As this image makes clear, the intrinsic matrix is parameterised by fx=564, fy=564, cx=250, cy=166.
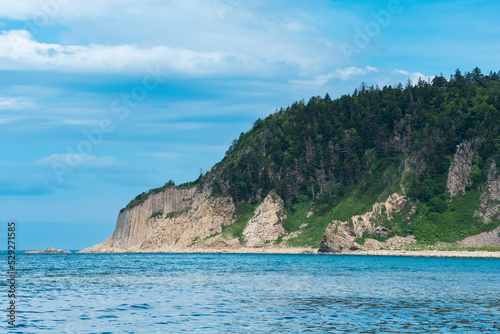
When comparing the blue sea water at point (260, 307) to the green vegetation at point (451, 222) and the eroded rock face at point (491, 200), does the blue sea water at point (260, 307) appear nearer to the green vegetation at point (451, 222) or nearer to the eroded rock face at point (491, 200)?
the green vegetation at point (451, 222)

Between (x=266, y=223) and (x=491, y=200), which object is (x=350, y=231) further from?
(x=266, y=223)

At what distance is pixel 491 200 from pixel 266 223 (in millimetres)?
72033

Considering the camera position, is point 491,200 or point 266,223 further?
point 266,223

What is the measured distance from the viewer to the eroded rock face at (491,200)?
497 feet

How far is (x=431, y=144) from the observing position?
182 metres

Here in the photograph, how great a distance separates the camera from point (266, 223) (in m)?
192

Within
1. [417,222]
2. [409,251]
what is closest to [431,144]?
[417,222]

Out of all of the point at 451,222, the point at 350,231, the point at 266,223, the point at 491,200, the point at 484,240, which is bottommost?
the point at 484,240

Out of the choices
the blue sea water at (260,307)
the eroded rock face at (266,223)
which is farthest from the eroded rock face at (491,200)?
the blue sea water at (260,307)

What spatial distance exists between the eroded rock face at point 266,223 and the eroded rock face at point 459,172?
184 feet

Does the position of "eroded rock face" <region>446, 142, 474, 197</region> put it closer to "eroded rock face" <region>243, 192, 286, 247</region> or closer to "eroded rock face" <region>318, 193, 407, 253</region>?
"eroded rock face" <region>318, 193, 407, 253</region>

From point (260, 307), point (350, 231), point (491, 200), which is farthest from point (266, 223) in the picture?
point (260, 307)

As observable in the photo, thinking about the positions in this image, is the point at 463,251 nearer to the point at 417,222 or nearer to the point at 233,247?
the point at 417,222

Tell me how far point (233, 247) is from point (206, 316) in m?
160
